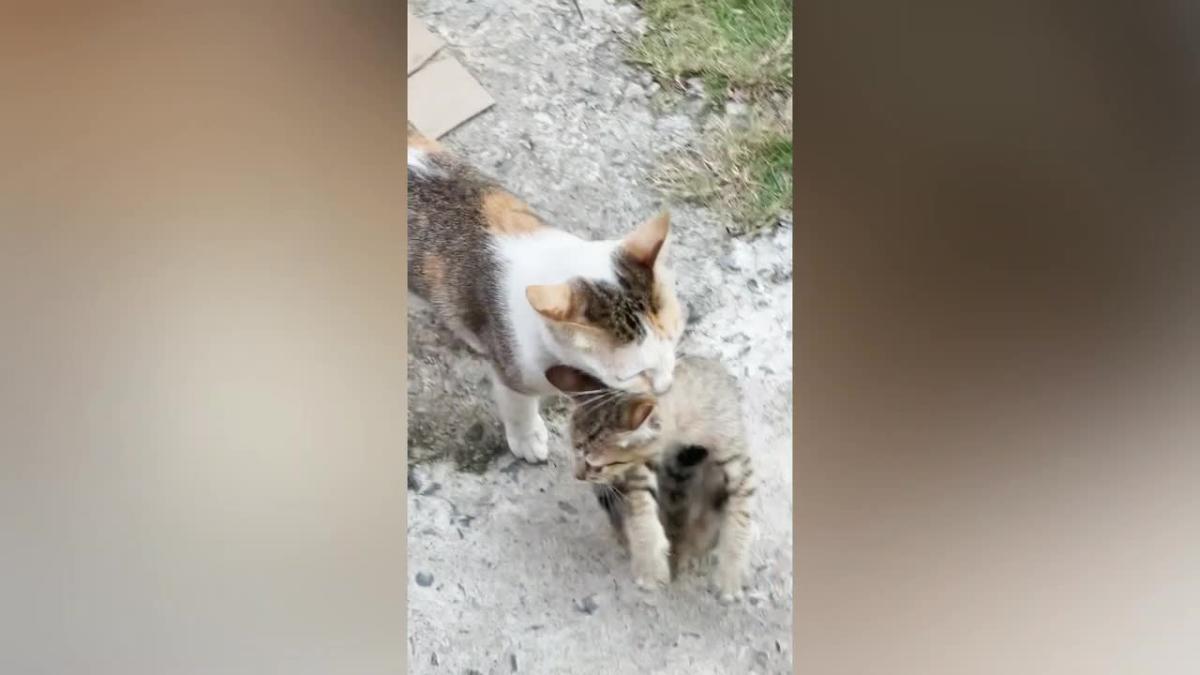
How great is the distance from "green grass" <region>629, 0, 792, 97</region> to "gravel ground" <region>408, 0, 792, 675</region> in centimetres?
4

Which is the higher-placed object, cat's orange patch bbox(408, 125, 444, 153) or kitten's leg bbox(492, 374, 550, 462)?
cat's orange patch bbox(408, 125, 444, 153)

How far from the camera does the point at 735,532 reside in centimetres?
134

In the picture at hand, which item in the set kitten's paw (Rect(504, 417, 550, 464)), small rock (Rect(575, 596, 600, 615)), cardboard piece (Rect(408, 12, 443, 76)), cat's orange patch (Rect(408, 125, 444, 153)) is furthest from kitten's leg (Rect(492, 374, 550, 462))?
cardboard piece (Rect(408, 12, 443, 76))

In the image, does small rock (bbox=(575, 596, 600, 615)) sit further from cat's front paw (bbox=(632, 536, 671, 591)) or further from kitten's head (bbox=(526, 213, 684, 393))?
kitten's head (bbox=(526, 213, 684, 393))

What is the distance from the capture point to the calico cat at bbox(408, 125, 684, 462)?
127cm

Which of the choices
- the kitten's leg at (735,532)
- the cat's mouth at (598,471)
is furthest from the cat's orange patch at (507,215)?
the kitten's leg at (735,532)

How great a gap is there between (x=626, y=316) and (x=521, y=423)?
0.24 meters

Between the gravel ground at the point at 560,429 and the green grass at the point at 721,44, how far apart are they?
0.13ft
